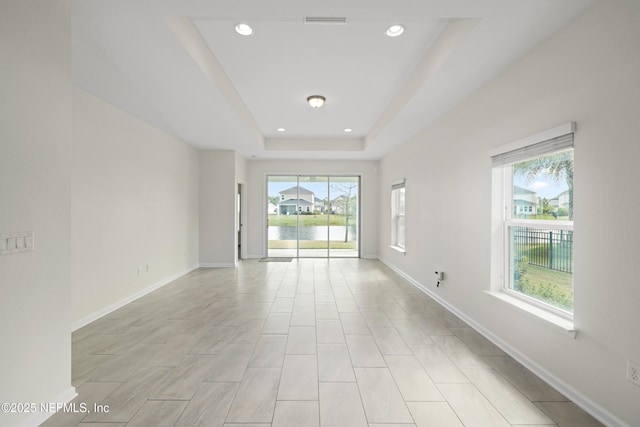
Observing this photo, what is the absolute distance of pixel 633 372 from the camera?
5.35ft

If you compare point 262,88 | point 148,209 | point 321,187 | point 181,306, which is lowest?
point 181,306

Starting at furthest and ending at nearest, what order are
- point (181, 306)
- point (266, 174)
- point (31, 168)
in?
point (266, 174)
point (181, 306)
point (31, 168)

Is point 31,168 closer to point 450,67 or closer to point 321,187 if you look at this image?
point 450,67

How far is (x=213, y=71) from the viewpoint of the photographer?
3.20 meters

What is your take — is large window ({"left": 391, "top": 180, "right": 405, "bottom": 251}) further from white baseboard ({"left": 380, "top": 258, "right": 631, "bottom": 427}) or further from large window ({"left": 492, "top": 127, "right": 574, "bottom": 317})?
large window ({"left": 492, "top": 127, "right": 574, "bottom": 317})

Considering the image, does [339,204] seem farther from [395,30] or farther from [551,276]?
[551,276]

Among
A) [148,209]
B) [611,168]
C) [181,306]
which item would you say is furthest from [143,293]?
[611,168]

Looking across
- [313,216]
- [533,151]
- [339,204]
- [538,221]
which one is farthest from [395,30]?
[313,216]

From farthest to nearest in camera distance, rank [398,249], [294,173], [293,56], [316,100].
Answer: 1. [294,173]
2. [398,249]
3. [316,100]
4. [293,56]

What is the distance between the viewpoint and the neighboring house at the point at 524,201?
2.60 meters

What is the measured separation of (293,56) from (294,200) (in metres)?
5.03

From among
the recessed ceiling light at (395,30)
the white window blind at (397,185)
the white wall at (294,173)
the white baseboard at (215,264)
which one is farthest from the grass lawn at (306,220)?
the recessed ceiling light at (395,30)

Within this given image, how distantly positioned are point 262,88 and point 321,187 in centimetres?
424

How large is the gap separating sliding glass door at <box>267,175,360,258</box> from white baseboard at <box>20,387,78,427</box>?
19.8 feet
